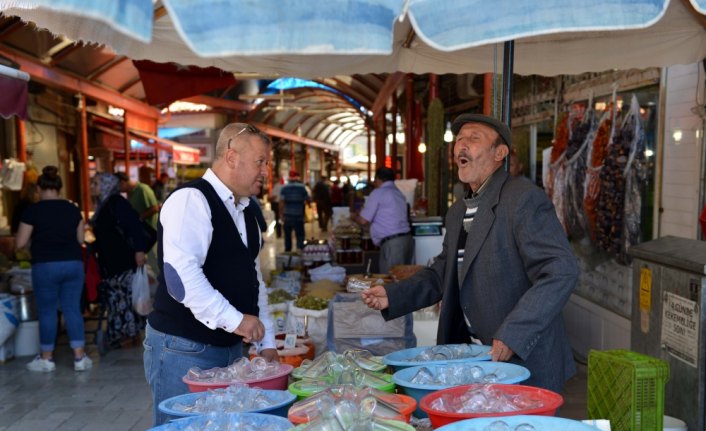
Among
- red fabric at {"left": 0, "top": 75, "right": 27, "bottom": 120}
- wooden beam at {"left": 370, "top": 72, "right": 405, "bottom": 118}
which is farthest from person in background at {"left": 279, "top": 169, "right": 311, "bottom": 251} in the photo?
red fabric at {"left": 0, "top": 75, "right": 27, "bottom": 120}

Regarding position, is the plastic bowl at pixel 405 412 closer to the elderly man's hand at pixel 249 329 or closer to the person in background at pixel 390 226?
the elderly man's hand at pixel 249 329

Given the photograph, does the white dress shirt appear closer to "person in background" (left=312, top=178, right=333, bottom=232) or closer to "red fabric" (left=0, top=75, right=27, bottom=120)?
"red fabric" (left=0, top=75, right=27, bottom=120)

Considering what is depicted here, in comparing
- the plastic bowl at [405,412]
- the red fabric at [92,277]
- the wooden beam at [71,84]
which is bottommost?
the red fabric at [92,277]

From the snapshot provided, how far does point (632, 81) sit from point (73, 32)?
4.72 metres

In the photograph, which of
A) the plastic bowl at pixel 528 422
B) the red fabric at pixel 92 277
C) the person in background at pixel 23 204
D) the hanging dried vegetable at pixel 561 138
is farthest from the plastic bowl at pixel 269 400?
the person in background at pixel 23 204

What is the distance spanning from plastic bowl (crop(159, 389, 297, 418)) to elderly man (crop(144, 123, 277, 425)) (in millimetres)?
540

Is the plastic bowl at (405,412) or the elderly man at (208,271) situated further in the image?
the elderly man at (208,271)

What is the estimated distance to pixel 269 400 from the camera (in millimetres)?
2277

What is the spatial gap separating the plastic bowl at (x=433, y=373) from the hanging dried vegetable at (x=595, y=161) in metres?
3.87

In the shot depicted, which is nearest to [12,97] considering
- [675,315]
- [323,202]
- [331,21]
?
[331,21]

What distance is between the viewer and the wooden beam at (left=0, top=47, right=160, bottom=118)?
36.6ft

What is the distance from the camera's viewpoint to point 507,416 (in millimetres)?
1863

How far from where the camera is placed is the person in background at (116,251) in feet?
23.3

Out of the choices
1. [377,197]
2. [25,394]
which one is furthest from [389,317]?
[377,197]
